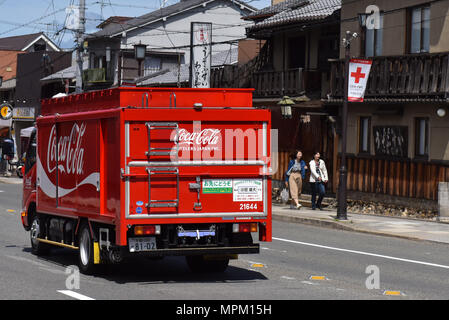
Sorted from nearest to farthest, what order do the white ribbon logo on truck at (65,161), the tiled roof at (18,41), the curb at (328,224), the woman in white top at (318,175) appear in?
the white ribbon logo on truck at (65,161) → the curb at (328,224) → the woman in white top at (318,175) → the tiled roof at (18,41)

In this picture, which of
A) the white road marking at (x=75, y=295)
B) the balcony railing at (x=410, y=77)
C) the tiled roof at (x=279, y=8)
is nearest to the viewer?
the white road marking at (x=75, y=295)

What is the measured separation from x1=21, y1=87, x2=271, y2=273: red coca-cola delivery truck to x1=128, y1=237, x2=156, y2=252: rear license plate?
0.05ft

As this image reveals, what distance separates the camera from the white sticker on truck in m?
14.4

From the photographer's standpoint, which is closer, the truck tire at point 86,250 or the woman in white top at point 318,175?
the truck tire at point 86,250

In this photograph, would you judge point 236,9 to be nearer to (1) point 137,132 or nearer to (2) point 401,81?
(2) point 401,81

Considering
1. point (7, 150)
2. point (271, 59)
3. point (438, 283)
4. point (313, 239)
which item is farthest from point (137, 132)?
point (7, 150)

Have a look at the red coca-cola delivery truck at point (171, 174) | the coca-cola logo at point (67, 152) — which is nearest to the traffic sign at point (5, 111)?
the coca-cola logo at point (67, 152)

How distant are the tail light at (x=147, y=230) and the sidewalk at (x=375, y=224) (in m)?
9.89

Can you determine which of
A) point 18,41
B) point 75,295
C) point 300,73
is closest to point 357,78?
point 300,73

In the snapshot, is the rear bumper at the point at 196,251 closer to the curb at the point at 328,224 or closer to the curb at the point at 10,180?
the curb at the point at 328,224

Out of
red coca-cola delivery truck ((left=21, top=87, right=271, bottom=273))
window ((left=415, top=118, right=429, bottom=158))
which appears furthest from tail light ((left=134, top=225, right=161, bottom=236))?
window ((left=415, top=118, right=429, bottom=158))

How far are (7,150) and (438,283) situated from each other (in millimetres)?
45964

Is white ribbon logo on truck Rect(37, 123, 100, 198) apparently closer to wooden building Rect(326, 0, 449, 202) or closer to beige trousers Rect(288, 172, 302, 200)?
wooden building Rect(326, 0, 449, 202)

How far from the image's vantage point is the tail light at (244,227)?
47.0ft
